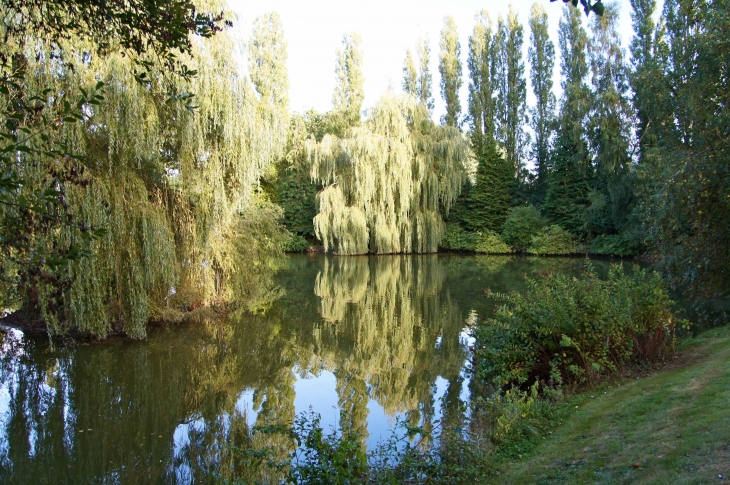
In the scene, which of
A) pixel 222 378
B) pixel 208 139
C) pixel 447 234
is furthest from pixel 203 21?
pixel 447 234

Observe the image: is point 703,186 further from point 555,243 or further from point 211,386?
point 555,243

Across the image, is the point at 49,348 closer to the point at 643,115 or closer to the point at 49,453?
the point at 49,453

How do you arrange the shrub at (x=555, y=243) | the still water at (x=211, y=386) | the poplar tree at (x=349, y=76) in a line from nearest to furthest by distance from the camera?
the still water at (x=211, y=386) < the shrub at (x=555, y=243) < the poplar tree at (x=349, y=76)

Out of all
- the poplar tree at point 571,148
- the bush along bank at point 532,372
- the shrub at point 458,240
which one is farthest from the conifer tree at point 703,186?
the shrub at point 458,240

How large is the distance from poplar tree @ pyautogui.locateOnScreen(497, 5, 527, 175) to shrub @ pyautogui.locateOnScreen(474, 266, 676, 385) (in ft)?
95.3

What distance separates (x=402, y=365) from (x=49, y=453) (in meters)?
5.10

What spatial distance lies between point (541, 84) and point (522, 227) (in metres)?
10.2

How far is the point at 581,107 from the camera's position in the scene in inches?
1031

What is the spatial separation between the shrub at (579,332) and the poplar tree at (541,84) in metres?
27.2

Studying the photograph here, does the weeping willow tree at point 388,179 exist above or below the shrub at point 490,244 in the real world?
above

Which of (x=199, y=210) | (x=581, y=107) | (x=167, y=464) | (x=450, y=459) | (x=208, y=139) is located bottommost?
(x=167, y=464)

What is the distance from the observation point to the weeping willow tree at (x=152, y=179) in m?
8.09

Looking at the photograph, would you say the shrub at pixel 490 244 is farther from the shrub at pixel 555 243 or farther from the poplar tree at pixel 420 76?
the poplar tree at pixel 420 76

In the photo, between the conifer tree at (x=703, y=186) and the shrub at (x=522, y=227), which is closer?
the conifer tree at (x=703, y=186)
